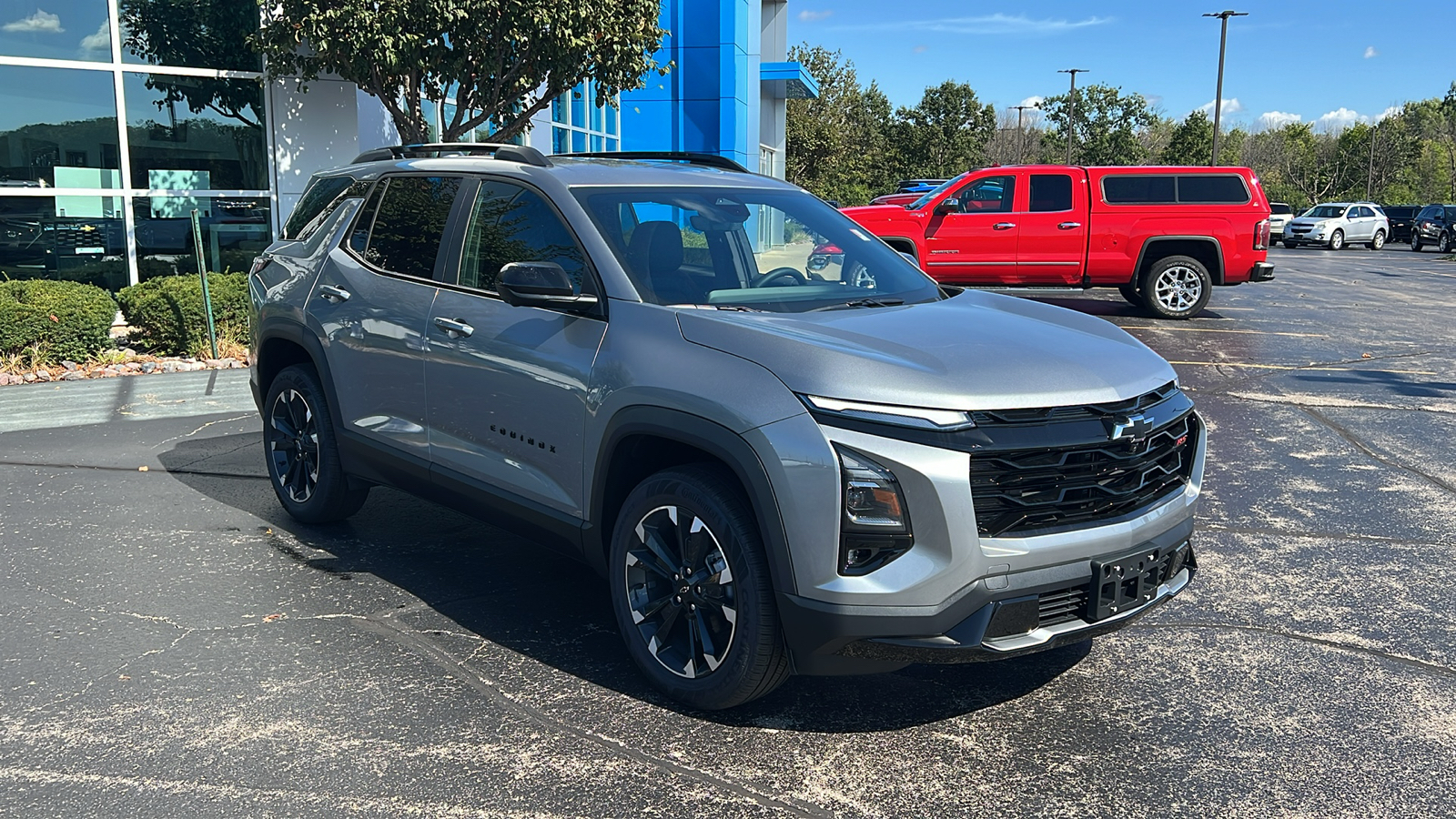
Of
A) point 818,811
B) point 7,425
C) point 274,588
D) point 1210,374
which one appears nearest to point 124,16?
point 7,425

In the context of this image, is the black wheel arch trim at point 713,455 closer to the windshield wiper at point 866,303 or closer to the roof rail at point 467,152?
the windshield wiper at point 866,303

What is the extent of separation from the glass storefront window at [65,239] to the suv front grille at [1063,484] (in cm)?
1235

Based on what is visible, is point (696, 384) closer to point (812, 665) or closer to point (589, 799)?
point (812, 665)

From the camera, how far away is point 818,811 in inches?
126

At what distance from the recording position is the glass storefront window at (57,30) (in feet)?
40.5

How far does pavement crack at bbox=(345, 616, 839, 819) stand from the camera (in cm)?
323

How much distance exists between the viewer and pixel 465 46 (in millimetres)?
11867

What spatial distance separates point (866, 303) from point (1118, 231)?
1282 cm

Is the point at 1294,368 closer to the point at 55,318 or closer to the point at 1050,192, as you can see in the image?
the point at 1050,192

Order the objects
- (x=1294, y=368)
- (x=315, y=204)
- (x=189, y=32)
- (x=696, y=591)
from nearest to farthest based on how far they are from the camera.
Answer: (x=696, y=591) < (x=315, y=204) < (x=1294, y=368) < (x=189, y=32)

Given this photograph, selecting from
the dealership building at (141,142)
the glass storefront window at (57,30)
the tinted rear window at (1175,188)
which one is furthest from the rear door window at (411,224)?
the tinted rear window at (1175,188)

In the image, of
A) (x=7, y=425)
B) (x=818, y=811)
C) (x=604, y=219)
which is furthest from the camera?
(x=7, y=425)

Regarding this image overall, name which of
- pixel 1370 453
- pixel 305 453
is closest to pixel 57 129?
pixel 305 453

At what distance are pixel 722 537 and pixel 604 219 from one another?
4.68 ft
